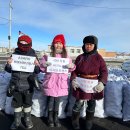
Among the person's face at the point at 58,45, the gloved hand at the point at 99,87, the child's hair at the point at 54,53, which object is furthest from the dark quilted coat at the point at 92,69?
the person's face at the point at 58,45

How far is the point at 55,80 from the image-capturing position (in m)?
4.01

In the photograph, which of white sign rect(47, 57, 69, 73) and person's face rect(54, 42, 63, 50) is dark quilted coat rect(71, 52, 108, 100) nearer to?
white sign rect(47, 57, 69, 73)

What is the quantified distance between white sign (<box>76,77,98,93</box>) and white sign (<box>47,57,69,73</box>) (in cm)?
34

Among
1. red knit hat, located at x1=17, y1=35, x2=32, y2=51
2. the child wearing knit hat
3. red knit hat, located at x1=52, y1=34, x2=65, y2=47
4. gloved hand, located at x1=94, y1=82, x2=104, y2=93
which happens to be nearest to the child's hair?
red knit hat, located at x1=52, y1=34, x2=65, y2=47

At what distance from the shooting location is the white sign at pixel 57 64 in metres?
4.03

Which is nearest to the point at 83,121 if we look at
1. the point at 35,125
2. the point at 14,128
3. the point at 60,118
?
the point at 60,118

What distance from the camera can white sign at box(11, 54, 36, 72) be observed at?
3922 mm

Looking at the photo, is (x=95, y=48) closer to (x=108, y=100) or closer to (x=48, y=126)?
(x=108, y=100)

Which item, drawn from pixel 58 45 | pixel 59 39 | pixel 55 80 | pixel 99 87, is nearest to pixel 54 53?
pixel 58 45

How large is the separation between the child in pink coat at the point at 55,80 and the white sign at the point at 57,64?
2.1 inches

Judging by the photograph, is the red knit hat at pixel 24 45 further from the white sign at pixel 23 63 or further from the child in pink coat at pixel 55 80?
the child in pink coat at pixel 55 80

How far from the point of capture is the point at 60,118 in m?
4.55

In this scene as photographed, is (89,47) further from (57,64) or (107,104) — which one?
(107,104)

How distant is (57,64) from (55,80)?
28cm
